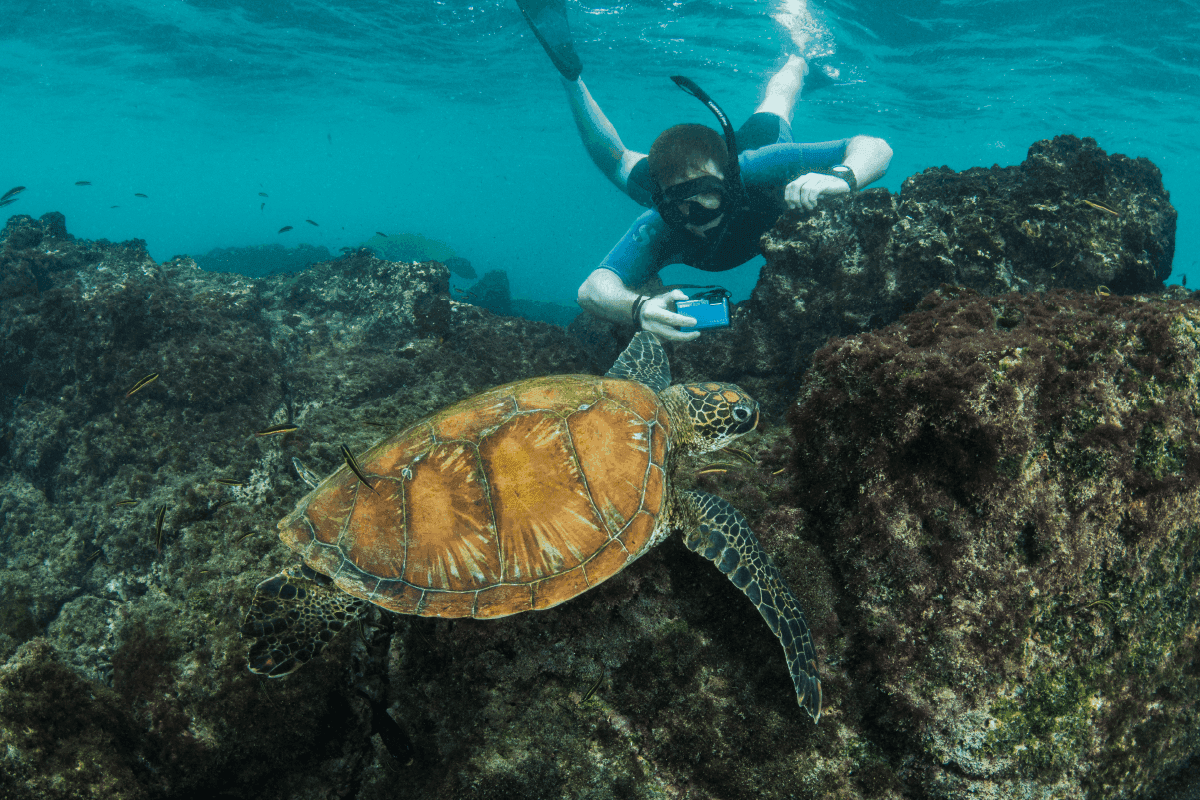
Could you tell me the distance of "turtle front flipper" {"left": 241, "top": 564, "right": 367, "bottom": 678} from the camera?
6.55 ft

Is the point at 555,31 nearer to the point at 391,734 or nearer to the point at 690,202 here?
the point at 690,202

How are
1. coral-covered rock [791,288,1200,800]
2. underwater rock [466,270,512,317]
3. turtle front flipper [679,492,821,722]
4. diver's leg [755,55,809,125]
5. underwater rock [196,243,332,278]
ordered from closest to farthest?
coral-covered rock [791,288,1200,800]
turtle front flipper [679,492,821,722]
diver's leg [755,55,809,125]
underwater rock [466,270,512,317]
underwater rock [196,243,332,278]

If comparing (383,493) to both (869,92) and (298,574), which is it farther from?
(869,92)

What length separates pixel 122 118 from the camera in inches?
1357

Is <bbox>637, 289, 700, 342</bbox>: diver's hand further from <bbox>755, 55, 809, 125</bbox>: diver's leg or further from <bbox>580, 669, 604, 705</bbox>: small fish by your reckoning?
<bbox>755, 55, 809, 125</bbox>: diver's leg

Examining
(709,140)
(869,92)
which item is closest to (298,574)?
(709,140)

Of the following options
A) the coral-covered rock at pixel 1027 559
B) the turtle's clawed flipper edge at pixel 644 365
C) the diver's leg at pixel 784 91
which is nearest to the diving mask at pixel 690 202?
the turtle's clawed flipper edge at pixel 644 365

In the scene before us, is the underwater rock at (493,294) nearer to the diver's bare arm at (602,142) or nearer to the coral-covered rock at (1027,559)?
the diver's bare arm at (602,142)

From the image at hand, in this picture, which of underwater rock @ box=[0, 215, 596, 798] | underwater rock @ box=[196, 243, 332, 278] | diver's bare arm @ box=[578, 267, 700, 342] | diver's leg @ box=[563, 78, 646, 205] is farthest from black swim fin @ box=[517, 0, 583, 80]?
underwater rock @ box=[196, 243, 332, 278]

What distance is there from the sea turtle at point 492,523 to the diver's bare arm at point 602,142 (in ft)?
24.6

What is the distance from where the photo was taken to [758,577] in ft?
6.15

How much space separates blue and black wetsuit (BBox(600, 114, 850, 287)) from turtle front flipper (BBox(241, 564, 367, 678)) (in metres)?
4.24

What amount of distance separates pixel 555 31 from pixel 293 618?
17.0 metres

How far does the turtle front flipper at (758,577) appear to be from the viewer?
1.70m
